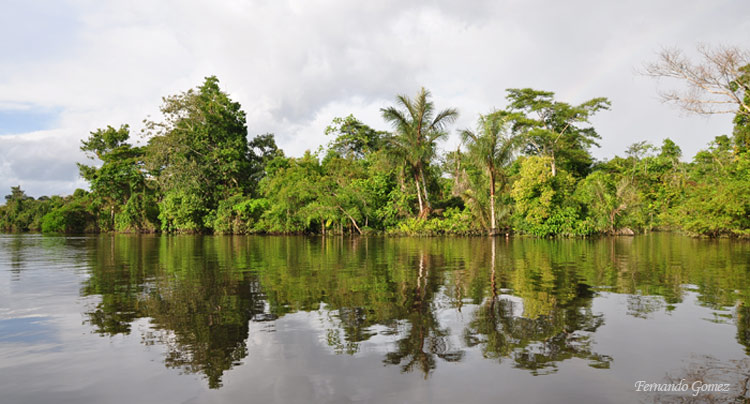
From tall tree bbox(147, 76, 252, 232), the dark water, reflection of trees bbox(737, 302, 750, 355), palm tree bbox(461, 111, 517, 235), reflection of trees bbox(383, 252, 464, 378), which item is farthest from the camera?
tall tree bbox(147, 76, 252, 232)

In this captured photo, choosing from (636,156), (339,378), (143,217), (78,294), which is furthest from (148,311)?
(636,156)

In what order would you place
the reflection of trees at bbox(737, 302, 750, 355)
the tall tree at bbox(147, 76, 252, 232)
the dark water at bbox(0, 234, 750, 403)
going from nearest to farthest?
the dark water at bbox(0, 234, 750, 403), the reflection of trees at bbox(737, 302, 750, 355), the tall tree at bbox(147, 76, 252, 232)

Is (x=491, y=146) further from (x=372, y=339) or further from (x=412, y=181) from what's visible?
(x=372, y=339)

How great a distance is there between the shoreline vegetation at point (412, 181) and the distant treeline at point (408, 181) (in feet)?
0.35

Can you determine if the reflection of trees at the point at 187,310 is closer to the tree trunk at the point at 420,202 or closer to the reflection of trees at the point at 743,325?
the reflection of trees at the point at 743,325

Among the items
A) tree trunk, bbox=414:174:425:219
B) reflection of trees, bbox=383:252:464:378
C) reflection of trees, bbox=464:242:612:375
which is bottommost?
reflection of trees, bbox=464:242:612:375

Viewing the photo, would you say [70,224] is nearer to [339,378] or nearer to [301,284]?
[301,284]

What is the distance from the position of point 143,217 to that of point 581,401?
4800 centimetres

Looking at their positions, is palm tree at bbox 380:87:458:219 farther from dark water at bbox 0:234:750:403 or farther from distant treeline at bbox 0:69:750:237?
dark water at bbox 0:234:750:403

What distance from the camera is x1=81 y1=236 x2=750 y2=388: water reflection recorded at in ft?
14.2

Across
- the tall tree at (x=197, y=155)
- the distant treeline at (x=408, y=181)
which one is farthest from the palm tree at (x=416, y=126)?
the tall tree at (x=197, y=155)

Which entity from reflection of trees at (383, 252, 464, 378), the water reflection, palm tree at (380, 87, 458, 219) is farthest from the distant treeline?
reflection of trees at (383, 252, 464, 378)

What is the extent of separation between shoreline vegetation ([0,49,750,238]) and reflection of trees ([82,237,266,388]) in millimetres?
20558

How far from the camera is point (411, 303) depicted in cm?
657
